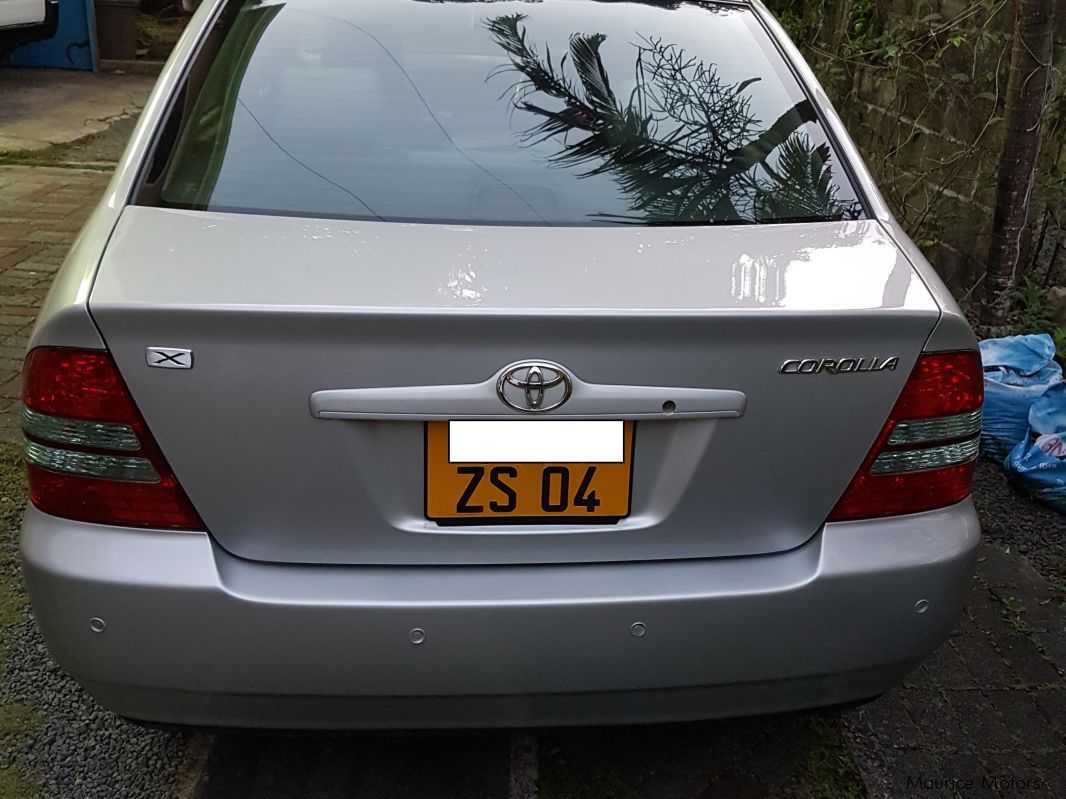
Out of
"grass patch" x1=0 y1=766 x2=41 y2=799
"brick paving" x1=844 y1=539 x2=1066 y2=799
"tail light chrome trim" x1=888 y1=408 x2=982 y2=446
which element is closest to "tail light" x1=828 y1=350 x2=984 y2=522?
"tail light chrome trim" x1=888 y1=408 x2=982 y2=446

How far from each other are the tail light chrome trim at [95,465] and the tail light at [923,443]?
43.3 inches

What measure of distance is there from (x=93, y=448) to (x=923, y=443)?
1337 mm

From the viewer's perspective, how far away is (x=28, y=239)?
5.52 meters

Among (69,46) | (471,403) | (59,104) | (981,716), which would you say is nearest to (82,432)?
(471,403)

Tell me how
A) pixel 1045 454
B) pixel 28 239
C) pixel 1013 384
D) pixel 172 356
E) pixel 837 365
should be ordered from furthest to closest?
pixel 28 239
pixel 1013 384
pixel 1045 454
pixel 837 365
pixel 172 356

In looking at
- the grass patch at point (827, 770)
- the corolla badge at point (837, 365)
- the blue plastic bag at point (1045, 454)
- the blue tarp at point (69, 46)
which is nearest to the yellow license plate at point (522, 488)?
the corolla badge at point (837, 365)

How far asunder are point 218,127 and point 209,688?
111 centimetres

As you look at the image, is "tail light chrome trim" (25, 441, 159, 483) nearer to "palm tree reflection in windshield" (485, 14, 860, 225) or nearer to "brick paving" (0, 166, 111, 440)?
"palm tree reflection in windshield" (485, 14, 860, 225)

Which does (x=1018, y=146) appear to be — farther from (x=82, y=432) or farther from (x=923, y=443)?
(x=82, y=432)

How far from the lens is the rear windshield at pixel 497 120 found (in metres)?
2.03

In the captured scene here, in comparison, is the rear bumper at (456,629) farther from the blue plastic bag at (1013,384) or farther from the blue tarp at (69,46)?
the blue tarp at (69,46)

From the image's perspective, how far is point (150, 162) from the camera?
2.09 metres

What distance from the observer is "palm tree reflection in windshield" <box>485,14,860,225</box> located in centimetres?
209

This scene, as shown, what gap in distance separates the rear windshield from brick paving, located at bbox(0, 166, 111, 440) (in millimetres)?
1884
